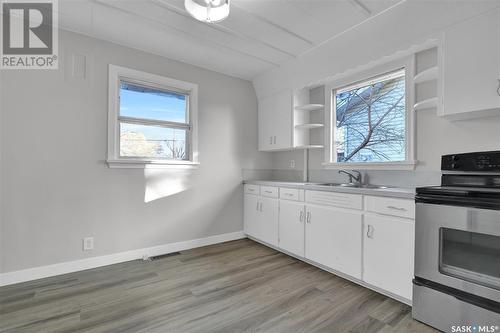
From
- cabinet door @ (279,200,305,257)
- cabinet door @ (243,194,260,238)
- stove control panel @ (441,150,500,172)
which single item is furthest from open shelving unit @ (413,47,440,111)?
cabinet door @ (243,194,260,238)

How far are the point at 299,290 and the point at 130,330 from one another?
1366 millimetres

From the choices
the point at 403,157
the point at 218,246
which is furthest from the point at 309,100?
the point at 218,246

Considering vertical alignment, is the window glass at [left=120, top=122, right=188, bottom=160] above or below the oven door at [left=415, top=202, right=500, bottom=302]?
above

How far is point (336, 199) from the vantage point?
2402 millimetres

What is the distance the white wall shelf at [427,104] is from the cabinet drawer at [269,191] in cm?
173

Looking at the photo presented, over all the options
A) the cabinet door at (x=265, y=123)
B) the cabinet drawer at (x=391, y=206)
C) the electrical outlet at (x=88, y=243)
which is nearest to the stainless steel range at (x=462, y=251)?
the cabinet drawer at (x=391, y=206)

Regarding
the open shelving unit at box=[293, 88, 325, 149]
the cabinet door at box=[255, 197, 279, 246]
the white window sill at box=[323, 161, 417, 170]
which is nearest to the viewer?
the white window sill at box=[323, 161, 417, 170]

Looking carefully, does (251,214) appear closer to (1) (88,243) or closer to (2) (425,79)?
(1) (88,243)

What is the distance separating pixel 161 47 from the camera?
2881mm

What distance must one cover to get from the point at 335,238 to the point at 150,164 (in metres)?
2.27

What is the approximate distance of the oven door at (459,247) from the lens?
1.47 m

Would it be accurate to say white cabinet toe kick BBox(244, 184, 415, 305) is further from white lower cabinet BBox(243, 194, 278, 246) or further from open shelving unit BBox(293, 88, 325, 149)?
open shelving unit BBox(293, 88, 325, 149)

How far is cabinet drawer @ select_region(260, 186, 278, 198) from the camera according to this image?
3.16 m

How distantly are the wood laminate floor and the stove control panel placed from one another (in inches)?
46.6
